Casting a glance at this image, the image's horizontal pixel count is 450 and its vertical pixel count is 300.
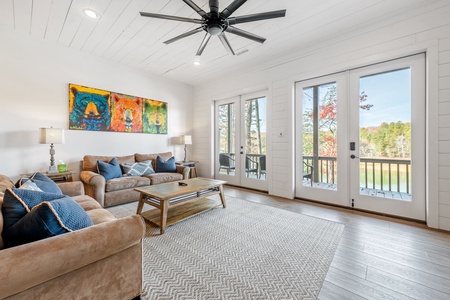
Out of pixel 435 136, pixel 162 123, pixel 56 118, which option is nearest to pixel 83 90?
pixel 56 118

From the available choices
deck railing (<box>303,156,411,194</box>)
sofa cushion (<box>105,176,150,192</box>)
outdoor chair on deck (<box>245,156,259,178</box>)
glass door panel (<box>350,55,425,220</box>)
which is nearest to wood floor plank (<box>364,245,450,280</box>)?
glass door panel (<box>350,55,425,220</box>)

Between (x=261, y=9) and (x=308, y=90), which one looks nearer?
(x=261, y=9)

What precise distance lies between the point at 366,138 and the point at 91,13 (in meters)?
4.41

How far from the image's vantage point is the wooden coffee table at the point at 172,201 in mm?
2404

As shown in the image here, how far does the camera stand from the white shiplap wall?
244cm

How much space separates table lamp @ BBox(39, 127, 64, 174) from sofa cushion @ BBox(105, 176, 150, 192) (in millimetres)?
949

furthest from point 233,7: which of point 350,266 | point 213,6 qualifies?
point 350,266

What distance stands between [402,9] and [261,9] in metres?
1.91

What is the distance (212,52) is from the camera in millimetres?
3770

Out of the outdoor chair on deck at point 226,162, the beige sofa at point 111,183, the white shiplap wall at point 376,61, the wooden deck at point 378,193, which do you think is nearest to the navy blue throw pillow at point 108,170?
the beige sofa at point 111,183

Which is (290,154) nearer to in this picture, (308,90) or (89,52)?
(308,90)

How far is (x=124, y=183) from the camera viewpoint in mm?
3436

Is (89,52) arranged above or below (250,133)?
above

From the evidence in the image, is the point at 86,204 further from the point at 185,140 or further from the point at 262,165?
the point at 262,165
